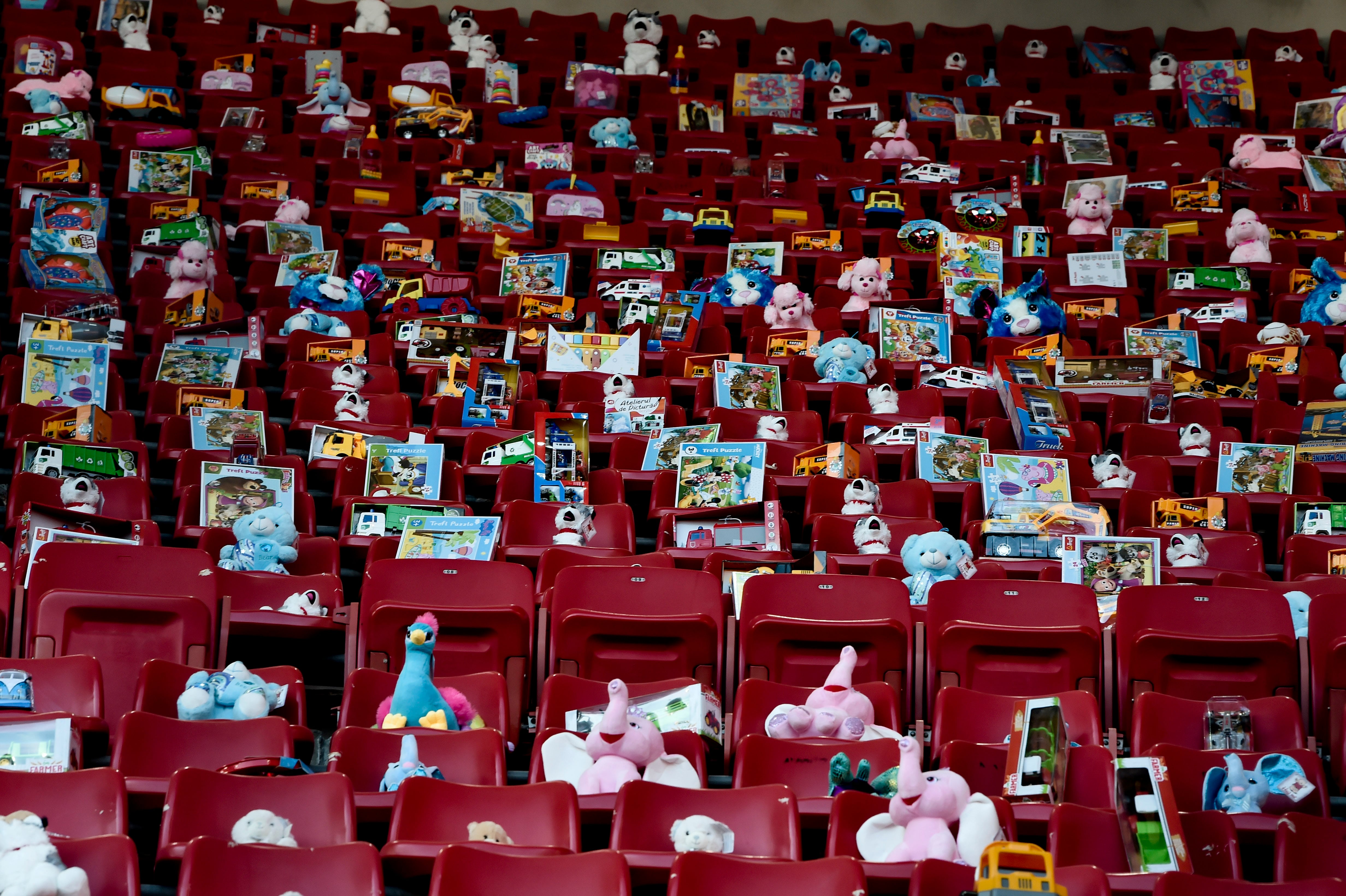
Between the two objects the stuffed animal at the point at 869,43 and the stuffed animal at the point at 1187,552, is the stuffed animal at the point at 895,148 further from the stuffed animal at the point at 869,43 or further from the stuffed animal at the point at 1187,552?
the stuffed animal at the point at 1187,552

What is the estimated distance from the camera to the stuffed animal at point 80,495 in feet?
12.4

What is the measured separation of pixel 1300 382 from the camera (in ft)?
16.0

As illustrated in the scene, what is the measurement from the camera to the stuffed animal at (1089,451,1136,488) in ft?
13.8

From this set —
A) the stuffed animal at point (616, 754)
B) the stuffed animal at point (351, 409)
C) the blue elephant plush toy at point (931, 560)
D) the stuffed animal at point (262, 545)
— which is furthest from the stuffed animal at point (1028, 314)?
the stuffed animal at point (616, 754)

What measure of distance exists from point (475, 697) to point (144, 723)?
2.07ft

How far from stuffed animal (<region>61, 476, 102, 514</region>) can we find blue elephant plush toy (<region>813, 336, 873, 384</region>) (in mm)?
2353

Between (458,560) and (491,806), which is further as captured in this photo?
(458,560)

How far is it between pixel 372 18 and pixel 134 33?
1.23 metres

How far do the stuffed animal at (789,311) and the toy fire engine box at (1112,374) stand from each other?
3.10 feet

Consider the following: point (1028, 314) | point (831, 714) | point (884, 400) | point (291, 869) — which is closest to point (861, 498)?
point (884, 400)

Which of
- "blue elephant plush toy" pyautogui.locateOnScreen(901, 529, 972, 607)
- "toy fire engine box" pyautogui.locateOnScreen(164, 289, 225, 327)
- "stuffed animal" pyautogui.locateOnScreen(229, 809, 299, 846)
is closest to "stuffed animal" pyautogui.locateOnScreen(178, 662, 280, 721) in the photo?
"stuffed animal" pyautogui.locateOnScreen(229, 809, 299, 846)

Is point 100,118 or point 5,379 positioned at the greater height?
point 100,118

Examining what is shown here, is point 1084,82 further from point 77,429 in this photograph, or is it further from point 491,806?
point 491,806

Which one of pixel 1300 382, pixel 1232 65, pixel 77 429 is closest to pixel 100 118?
pixel 77 429
